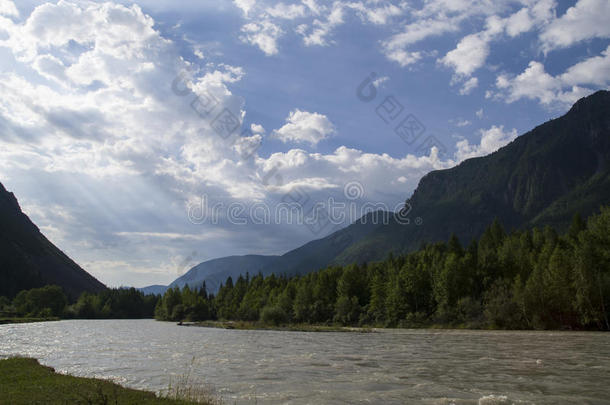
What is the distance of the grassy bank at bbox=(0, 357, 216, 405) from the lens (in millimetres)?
20203

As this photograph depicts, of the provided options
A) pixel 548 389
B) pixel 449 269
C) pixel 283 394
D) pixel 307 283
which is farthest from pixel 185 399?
pixel 307 283

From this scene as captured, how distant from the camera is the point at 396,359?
44.3 meters

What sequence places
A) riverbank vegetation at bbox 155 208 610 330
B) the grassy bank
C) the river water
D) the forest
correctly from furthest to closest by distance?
1. the forest
2. riverbank vegetation at bbox 155 208 610 330
3. the river water
4. the grassy bank

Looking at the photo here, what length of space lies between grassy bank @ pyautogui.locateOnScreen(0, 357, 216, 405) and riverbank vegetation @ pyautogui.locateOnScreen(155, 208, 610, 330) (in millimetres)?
80889

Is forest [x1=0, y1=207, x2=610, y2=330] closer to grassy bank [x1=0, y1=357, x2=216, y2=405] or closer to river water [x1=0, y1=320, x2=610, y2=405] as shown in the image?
river water [x1=0, y1=320, x2=610, y2=405]

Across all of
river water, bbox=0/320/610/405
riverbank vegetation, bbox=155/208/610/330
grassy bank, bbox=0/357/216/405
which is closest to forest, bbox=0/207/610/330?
riverbank vegetation, bbox=155/208/610/330

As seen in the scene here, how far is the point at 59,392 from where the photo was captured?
22469 mm

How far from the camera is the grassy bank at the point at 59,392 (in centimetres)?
2020

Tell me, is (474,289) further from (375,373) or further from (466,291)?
(375,373)

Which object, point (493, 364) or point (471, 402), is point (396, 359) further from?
point (471, 402)

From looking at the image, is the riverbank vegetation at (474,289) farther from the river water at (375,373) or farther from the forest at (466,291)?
the river water at (375,373)

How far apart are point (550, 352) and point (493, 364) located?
1226 centimetres

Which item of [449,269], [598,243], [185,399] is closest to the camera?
[185,399]

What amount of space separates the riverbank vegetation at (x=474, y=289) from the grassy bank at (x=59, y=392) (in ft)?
265
